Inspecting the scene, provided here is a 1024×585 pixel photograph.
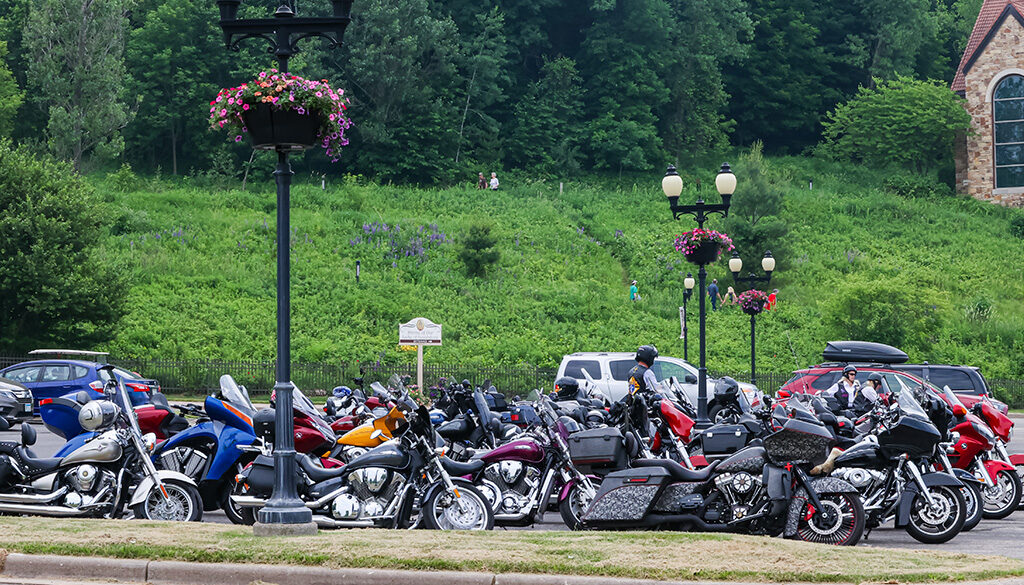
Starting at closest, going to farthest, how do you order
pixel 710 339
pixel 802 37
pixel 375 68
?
1. pixel 710 339
2. pixel 375 68
3. pixel 802 37

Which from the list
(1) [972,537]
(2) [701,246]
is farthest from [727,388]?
(1) [972,537]

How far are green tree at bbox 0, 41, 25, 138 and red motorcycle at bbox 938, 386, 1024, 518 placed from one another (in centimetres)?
5872

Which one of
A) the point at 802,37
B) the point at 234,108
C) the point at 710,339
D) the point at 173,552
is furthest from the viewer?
the point at 802,37

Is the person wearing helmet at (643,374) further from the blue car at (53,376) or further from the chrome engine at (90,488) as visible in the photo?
the blue car at (53,376)

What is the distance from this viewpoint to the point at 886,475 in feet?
36.6

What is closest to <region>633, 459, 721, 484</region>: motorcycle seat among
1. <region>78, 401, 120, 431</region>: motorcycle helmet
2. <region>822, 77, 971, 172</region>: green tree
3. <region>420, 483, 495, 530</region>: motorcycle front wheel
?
<region>420, 483, 495, 530</region>: motorcycle front wheel

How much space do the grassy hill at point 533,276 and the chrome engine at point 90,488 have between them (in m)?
26.5

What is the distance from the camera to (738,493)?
10.8 m

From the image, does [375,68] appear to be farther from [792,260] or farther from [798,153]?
[798,153]

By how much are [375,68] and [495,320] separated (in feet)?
Answer: 101

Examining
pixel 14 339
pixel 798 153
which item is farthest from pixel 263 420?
pixel 798 153

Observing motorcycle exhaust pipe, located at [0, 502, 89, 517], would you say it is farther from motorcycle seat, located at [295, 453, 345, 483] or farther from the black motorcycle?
the black motorcycle

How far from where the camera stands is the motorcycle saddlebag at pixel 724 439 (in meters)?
13.9

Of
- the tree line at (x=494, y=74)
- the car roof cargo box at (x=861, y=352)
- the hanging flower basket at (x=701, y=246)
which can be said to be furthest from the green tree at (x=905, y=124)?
the hanging flower basket at (x=701, y=246)
